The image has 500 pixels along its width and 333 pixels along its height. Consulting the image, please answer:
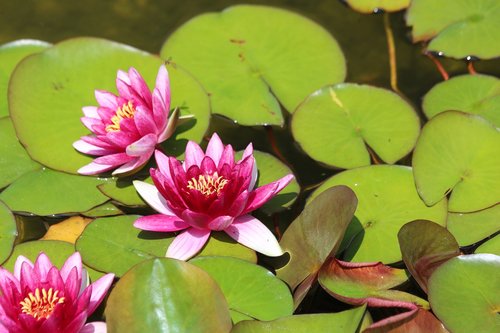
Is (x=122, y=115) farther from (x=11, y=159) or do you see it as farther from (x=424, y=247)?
(x=424, y=247)

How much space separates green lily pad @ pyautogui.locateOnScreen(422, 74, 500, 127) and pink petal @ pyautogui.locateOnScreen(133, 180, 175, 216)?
50.4 inches

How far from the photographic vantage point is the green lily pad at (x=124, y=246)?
8.30 ft

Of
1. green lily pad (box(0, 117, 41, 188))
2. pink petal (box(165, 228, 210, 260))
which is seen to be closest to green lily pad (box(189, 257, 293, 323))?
pink petal (box(165, 228, 210, 260))

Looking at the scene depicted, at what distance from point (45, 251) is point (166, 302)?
0.71 meters

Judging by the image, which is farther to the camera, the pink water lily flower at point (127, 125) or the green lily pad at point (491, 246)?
the pink water lily flower at point (127, 125)

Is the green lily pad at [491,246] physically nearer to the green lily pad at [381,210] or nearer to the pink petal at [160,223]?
the green lily pad at [381,210]

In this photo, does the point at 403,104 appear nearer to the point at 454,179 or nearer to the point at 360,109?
the point at 360,109

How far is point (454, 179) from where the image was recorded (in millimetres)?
2750

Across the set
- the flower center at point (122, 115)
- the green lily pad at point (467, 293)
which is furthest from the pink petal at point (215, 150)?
the green lily pad at point (467, 293)

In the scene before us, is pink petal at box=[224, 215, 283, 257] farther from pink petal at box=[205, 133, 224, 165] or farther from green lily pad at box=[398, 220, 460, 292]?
green lily pad at box=[398, 220, 460, 292]

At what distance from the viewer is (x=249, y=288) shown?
240 centimetres

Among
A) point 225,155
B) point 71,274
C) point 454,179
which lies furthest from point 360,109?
point 71,274

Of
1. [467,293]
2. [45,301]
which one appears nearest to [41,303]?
[45,301]

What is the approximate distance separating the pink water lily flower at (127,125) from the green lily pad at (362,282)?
2.89 ft
